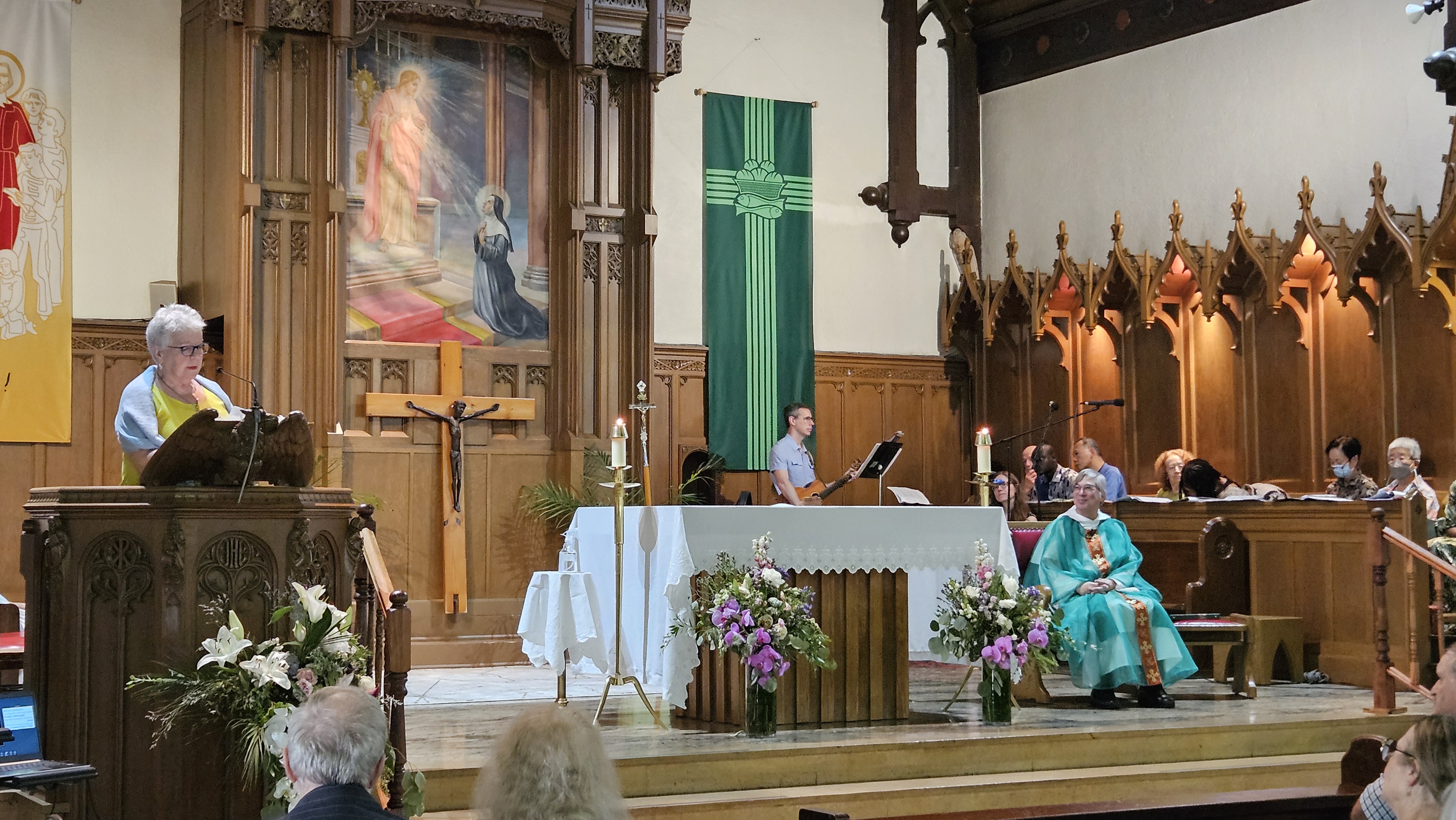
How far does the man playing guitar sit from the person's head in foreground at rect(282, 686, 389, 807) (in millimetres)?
7179

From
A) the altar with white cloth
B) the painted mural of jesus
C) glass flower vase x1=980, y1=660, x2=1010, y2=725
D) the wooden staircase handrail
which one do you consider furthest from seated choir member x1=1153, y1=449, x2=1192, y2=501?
the painted mural of jesus

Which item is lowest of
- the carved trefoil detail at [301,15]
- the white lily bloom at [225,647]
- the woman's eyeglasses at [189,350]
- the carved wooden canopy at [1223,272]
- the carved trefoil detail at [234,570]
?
the white lily bloom at [225,647]

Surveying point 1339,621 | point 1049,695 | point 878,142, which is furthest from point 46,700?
point 878,142

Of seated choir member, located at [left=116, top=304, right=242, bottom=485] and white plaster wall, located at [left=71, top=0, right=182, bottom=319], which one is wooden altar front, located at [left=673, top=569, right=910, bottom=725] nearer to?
seated choir member, located at [left=116, top=304, right=242, bottom=485]

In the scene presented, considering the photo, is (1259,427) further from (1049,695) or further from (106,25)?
(106,25)

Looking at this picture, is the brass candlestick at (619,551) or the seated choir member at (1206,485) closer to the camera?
the brass candlestick at (619,551)

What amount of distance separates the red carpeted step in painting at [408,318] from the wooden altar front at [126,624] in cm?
599

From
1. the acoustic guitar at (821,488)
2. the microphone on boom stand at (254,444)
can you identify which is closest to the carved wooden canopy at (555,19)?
the acoustic guitar at (821,488)

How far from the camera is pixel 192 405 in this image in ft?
16.4

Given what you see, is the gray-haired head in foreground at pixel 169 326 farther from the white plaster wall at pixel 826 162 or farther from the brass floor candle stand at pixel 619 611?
the white plaster wall at pixel 826 162

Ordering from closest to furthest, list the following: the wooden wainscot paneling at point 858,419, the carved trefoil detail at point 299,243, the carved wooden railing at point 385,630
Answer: the carved wooden railing at point 385,630, the carved trefoil detail at point 299,243, the wooden wainscot paneling at point 858,419

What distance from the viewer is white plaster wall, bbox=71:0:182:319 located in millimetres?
10664

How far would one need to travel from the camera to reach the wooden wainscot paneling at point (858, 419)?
1286 cm

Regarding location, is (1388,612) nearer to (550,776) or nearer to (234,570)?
(234,570)
